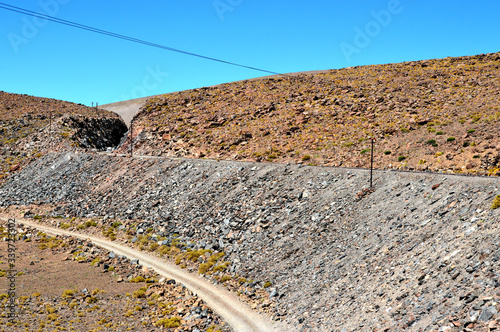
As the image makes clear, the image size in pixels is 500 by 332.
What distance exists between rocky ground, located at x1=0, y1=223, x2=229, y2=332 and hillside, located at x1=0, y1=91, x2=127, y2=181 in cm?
3828

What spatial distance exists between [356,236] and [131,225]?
90.9 ft

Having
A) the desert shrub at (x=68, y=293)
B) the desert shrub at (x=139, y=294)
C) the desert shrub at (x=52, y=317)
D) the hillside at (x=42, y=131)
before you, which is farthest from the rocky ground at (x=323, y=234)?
the hillside at (x=42, y=131)

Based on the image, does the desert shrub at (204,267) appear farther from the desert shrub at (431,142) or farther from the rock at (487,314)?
the desert shrub at (431,142)

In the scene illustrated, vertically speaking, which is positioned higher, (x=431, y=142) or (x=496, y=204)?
(x=431, y=142)

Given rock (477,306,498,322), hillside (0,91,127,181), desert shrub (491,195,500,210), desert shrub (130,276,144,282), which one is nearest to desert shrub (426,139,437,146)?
desert shrub (491,195,500,210)

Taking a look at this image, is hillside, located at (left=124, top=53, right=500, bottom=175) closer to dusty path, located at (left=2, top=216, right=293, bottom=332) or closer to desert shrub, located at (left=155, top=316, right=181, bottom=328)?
dusty path, located at (left=2, top=216, right=293, bottom=332)

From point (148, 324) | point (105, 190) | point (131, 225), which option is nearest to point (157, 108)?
point (105, 190)

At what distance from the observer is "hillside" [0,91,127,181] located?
7600 cm

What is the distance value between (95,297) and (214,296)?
30.2ft

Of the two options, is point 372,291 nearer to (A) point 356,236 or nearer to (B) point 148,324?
(A) point 356,236

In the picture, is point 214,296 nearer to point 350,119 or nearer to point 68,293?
point 68,293

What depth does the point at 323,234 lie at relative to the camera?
101 feet

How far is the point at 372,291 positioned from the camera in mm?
21406

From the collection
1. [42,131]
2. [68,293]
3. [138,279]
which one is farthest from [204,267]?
[42,131]
